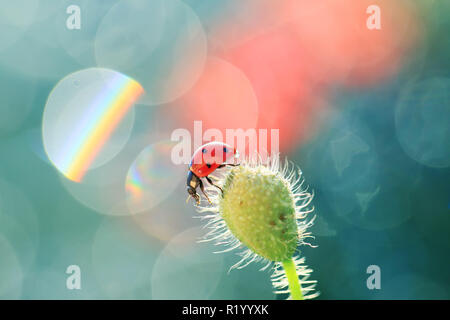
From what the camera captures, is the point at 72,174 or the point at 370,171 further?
the point at 72,174

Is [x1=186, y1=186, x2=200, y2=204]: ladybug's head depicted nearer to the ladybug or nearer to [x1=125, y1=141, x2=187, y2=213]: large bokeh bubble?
the ladybug

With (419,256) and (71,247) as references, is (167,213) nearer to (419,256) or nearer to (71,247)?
(71,247)

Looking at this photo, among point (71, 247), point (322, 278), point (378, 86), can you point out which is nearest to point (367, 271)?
point (322, 278)

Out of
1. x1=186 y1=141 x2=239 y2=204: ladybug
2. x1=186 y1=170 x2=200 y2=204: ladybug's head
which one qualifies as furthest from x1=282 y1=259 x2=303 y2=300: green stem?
x1=186 y1=170 x2=200 y2=204: ladybug's head

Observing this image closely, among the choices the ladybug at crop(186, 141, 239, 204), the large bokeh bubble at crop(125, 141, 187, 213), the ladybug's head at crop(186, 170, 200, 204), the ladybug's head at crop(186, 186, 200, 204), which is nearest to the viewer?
the ladybug at crop(186, 141, 239, 204)

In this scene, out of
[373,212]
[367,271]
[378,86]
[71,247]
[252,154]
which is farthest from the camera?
[71,247]

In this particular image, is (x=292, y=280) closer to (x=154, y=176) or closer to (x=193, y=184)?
(x=193, y=184)

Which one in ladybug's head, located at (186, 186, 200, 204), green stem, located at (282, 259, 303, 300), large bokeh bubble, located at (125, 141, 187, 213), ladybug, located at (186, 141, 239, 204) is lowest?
green stem, located at (282, 259, 303, 300)
